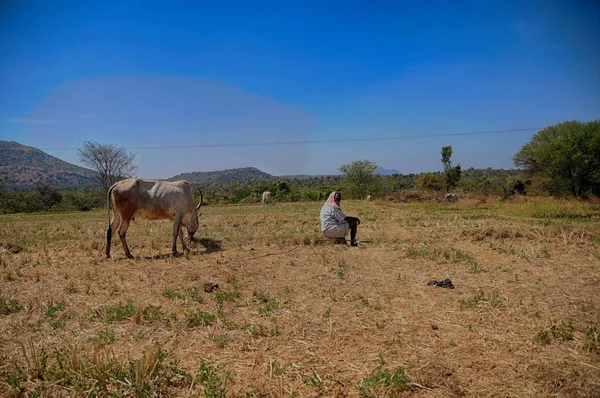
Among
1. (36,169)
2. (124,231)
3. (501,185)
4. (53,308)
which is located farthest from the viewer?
(36,169)

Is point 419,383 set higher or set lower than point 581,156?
lower

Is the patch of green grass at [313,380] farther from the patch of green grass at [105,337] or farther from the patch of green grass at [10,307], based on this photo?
the patch of green grass at [10,307]

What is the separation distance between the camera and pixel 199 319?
17.0 feet

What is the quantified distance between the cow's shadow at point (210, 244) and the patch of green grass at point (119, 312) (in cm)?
463

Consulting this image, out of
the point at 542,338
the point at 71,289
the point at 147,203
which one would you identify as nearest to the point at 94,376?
the point at 71,289

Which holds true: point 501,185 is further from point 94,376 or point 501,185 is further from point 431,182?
point 94,376

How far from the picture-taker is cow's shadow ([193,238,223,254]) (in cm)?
1052

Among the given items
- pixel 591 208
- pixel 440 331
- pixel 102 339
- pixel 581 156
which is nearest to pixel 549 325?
pixel 440 331

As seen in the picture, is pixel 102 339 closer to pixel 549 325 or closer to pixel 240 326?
pixel 240 326

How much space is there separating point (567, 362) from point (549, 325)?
0.95 metres

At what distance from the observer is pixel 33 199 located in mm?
38438

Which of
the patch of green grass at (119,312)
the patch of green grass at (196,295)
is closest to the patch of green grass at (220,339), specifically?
the patch of green grass at (196,295)

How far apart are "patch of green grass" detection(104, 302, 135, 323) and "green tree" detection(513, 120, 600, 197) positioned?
97.9 ft

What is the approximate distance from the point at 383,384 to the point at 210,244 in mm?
8482
